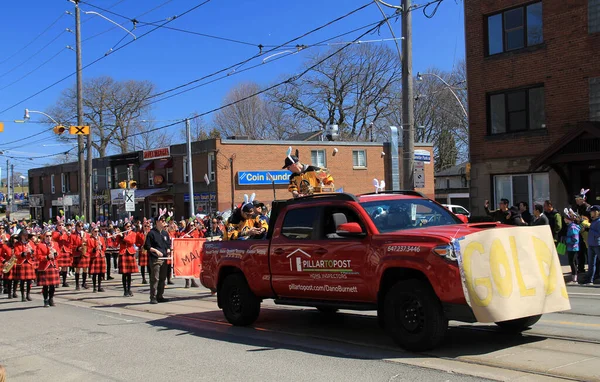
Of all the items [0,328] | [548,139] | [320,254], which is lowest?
[0,328]

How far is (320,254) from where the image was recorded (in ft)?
27.6

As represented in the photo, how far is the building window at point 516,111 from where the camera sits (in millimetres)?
21297

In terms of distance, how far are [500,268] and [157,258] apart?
28.7 ft

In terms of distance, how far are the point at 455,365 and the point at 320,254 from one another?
2.48 metres

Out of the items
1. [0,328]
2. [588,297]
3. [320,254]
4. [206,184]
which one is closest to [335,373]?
[320,254]

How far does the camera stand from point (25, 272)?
15805 mm

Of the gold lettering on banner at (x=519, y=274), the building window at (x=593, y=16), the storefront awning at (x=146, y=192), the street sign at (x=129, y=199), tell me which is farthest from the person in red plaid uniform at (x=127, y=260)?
the storefront awning at (x=146, y=192)

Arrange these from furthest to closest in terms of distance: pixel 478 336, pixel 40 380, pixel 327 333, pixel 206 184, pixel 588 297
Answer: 1. pixel 206 184
2. pixel 588 297
3. pixel 327 333
4. pixel 478 336
5. pixel 40 380

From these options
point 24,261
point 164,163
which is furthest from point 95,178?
point 24,261

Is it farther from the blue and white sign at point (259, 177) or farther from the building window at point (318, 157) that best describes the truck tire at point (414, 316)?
the building window at point (318, 157)

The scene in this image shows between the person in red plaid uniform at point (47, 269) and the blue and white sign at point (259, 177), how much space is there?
26.7 m

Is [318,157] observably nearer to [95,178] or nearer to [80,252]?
[95,178]

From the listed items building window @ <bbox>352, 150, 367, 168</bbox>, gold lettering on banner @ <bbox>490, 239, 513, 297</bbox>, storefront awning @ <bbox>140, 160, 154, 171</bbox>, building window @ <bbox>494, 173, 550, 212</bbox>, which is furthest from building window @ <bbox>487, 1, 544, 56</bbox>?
storefront awning @ <bbox>140, 160, 154, 171</bbox>

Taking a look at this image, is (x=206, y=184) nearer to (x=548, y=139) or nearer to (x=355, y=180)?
(x=355, y=180)
